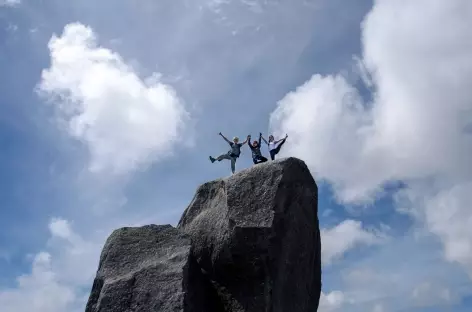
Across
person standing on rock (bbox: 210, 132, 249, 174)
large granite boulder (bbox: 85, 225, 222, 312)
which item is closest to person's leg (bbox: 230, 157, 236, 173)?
person standing on rock (bbox: 210, 132, 249, 174)

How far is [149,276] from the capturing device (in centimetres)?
1474

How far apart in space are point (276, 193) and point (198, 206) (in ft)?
10.8

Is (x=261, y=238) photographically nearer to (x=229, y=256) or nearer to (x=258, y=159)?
(x=229, y=256)

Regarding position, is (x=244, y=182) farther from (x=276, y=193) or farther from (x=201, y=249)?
(x=201, y=249)

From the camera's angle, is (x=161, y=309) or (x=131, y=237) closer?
(x=161, y=309)

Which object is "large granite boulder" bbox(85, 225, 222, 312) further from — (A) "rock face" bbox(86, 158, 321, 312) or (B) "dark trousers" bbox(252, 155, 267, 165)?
(B) "dark trousers" bbox(252, 155, 267, 165)

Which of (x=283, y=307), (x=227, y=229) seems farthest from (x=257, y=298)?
(x=227, y=229)

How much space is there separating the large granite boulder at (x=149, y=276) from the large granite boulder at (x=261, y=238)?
0.69 meters

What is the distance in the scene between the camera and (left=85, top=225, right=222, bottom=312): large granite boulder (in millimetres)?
14312

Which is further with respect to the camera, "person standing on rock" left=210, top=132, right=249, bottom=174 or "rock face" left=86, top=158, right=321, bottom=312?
"person standing on rock" left=210, top=132, right=249, bottom=174

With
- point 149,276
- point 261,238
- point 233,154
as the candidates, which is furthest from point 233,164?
point 149,276

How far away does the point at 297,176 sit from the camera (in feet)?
53.0

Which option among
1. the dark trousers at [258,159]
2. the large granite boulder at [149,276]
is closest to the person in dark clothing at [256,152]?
the dark trousers at [258,159]

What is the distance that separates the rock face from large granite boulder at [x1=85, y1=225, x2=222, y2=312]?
0.03m
